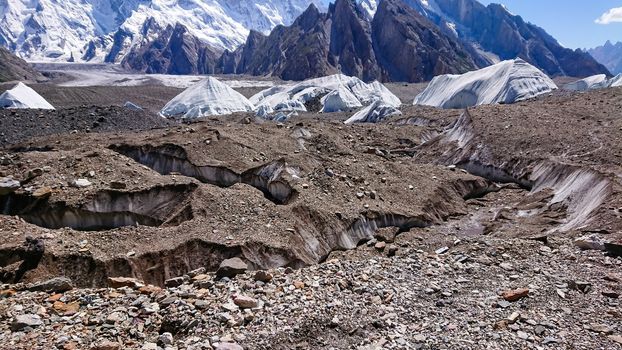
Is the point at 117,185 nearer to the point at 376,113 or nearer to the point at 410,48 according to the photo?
the point at 376,113

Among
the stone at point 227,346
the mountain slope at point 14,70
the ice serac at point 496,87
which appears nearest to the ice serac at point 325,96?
the ice serac at point 496,87

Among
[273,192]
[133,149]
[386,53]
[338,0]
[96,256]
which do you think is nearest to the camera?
[96,256]

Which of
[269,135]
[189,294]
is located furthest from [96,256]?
[269,135]

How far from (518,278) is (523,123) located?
15461 millimetres

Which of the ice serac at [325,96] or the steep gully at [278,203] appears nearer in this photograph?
the steep gully at [278,203]

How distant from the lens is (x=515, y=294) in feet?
31.4

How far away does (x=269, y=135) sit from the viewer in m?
22.8

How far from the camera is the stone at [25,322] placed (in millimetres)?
8172

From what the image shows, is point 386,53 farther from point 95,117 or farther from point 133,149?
point 133,149

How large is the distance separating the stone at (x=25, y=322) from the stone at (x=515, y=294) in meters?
8.53

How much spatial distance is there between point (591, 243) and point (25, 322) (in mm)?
12116

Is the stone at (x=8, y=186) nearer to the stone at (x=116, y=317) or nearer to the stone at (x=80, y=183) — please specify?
the stone at (x=80, y=183)

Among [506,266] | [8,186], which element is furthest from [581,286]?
[8,186]

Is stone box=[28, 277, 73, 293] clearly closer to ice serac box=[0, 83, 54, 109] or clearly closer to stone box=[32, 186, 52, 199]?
stone box=[32, 186, 52, 199]
